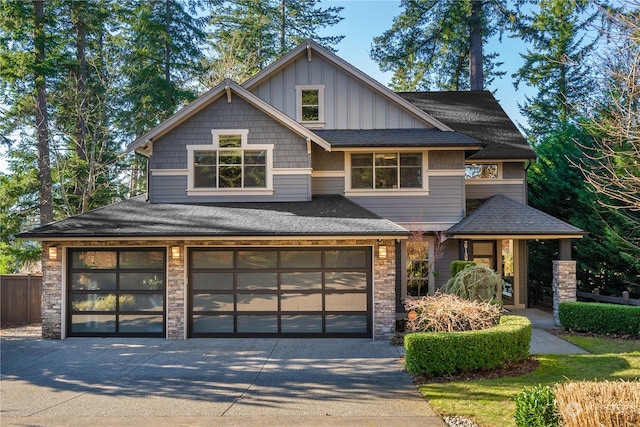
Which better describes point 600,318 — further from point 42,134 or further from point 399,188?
point 42,134

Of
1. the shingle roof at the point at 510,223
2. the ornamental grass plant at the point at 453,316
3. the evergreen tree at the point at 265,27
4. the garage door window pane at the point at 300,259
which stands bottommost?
the ornamental grass plant at the point at 453,316

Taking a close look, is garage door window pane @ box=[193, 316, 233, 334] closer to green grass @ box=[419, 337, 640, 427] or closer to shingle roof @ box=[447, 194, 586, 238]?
green grass @ box=[419, 337, 640, 427]

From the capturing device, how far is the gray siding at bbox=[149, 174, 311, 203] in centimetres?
1370

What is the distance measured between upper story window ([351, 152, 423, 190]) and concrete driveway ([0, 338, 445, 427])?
551cm

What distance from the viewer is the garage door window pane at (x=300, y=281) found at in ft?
39.2

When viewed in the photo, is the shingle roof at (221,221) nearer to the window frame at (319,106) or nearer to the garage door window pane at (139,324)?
the garage door window pane at (139,324)

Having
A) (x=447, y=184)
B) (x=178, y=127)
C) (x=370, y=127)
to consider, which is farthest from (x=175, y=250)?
(x=447, y=184)

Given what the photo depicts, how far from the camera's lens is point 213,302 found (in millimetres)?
11984

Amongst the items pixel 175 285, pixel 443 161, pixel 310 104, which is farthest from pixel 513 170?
pixel 175 285

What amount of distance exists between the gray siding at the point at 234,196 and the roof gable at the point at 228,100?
1125 millimetres

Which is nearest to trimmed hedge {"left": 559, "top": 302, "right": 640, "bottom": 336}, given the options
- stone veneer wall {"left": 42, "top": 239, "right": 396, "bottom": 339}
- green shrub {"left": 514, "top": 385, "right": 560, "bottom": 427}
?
stone veneer wall {"left": 42, "top": 239, "right": 396, "bottom": 339}

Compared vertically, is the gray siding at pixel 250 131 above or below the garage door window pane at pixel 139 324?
above

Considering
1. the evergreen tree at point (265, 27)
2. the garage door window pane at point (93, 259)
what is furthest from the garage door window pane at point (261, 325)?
the evergreen tree at point (265, 27)

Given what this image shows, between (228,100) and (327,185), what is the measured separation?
402 cm
